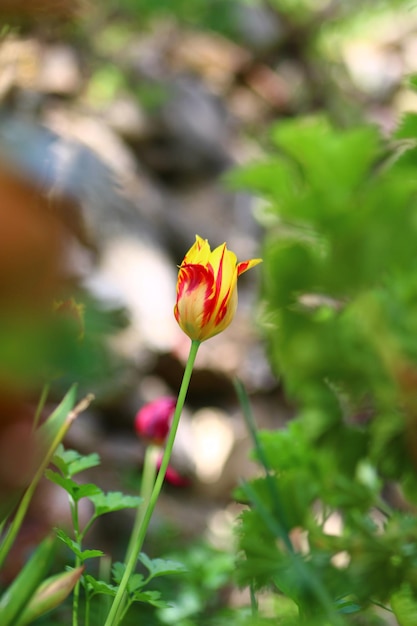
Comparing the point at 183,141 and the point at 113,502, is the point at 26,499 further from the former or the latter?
the point at 183,141

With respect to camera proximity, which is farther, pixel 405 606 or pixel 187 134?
pixel 187 134

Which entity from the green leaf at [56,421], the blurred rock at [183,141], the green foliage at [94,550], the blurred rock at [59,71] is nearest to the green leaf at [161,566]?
the green foliage at [94,550]

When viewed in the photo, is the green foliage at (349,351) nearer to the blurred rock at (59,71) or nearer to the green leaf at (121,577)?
the green leaf at (121,577)

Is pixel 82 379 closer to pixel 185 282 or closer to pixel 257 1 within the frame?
pixel 185 282

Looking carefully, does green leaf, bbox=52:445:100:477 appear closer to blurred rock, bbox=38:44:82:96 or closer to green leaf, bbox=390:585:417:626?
green leaf, bbox=390:585:417:626

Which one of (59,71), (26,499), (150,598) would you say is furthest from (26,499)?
(59,71)

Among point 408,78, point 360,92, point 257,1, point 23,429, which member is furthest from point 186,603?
point 360,92
